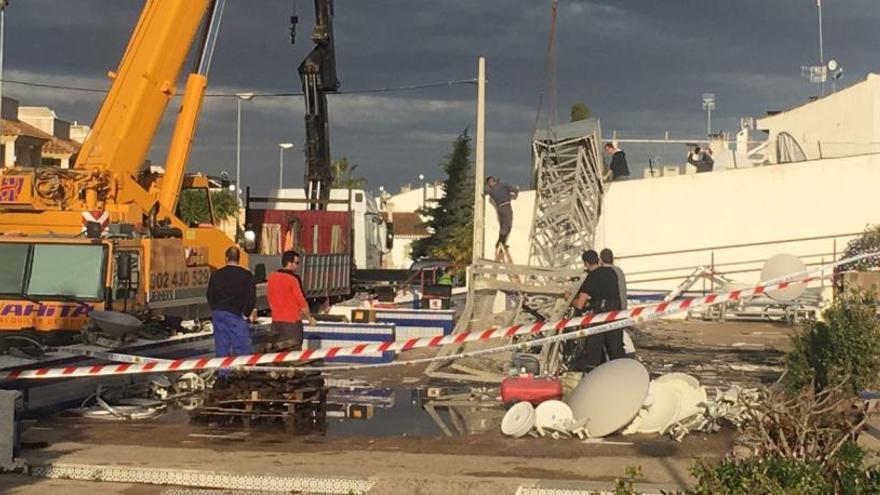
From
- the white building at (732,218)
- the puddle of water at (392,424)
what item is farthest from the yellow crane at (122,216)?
the white building at (732,218)

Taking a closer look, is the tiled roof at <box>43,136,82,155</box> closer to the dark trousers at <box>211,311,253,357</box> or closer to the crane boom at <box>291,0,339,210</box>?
the crane boom at <box>291,0,339,210</box>

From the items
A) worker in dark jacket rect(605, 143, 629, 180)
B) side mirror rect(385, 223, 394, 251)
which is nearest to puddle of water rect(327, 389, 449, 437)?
worker in dark jacket rect(605, 143, 629, 180)

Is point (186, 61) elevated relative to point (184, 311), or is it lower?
elevated

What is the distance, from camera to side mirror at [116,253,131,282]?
15.2 metres

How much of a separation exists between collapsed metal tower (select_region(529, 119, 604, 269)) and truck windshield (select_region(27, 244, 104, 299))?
12926mm

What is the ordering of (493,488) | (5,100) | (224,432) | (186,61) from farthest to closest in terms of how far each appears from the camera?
(5,100), (186,61), (224,432), (493,488)

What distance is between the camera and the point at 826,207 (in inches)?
1293

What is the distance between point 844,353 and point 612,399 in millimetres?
2698

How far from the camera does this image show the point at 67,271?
15289 mm

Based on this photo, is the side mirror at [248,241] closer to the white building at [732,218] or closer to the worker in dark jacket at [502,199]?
the worker in dark jacket at [502,199]

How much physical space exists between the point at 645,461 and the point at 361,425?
3.43m

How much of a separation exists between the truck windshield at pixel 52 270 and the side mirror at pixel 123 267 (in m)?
0.20

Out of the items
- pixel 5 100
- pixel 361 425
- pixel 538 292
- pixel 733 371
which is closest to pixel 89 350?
pixel 361 425

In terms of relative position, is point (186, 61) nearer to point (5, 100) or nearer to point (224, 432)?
point (224, 432)
